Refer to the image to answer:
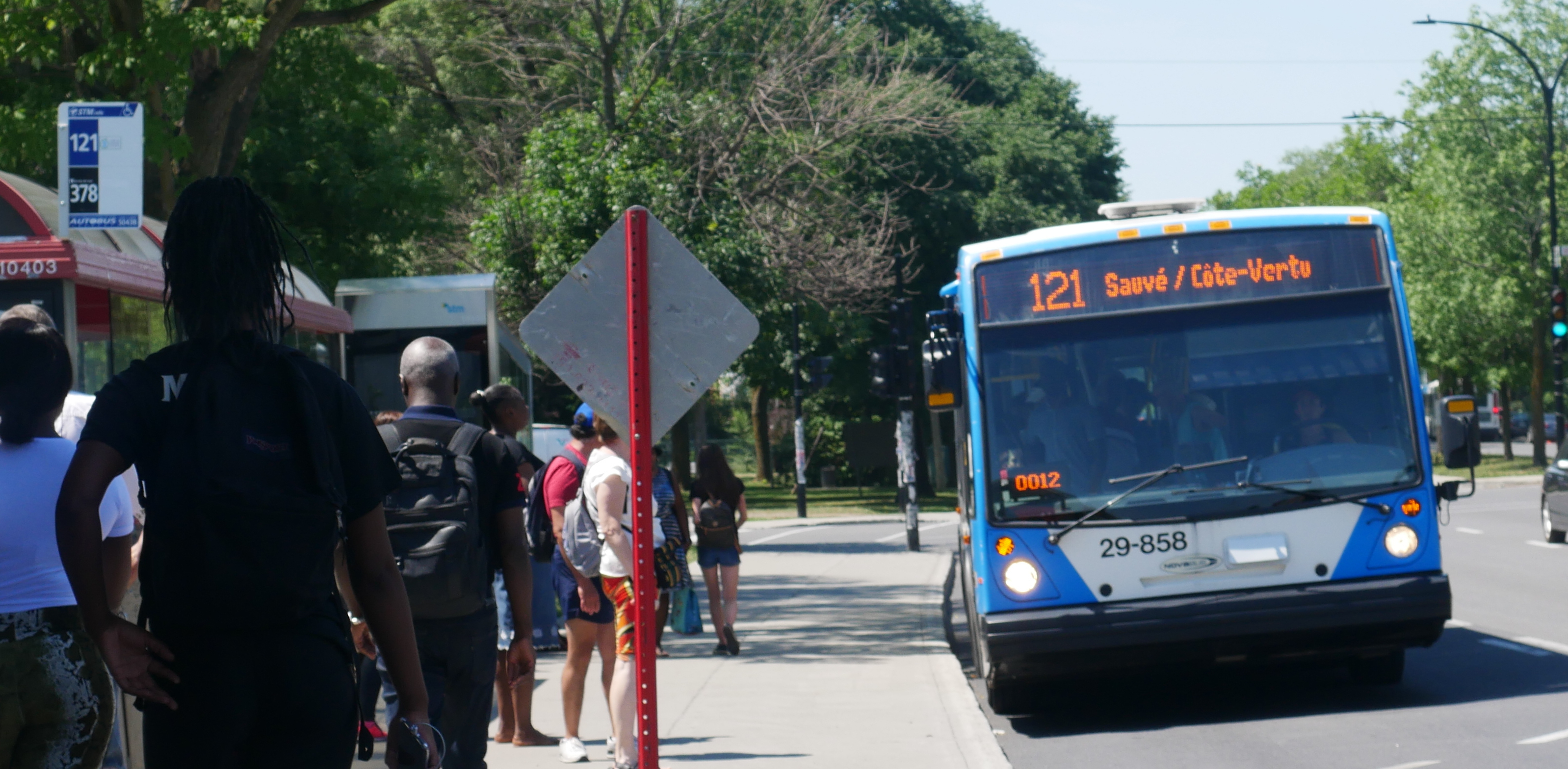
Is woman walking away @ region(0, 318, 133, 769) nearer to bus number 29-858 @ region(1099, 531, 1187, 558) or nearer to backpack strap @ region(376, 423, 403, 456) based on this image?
backpack strap @ region(376, 423, 403, 456)

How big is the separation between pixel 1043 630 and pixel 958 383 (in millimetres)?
1584

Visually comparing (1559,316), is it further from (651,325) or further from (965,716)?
(651,325)

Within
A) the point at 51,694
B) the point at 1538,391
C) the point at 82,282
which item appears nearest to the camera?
the point at 51,694

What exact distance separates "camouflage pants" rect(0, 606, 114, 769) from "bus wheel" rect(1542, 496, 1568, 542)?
66.6 feet

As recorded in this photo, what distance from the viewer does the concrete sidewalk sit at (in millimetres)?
7984

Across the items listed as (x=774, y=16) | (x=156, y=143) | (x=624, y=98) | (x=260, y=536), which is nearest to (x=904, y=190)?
(x=774, y=16)

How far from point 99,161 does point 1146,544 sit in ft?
19.7

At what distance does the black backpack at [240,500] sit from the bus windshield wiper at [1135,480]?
622cm

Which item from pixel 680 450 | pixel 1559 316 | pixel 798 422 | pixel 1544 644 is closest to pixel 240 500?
pixel 1544 644

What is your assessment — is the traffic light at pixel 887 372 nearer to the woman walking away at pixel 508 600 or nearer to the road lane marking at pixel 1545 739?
the woman walking away at pixel 508 600

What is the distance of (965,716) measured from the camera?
29.9ft

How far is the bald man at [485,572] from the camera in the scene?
17.4ft

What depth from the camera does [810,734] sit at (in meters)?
8.64

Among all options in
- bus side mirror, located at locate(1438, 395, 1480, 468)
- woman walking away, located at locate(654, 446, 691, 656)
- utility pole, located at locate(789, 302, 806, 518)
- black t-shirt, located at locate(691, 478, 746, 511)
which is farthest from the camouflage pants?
utility pole, located at locate(789, 302, 806, 518)
